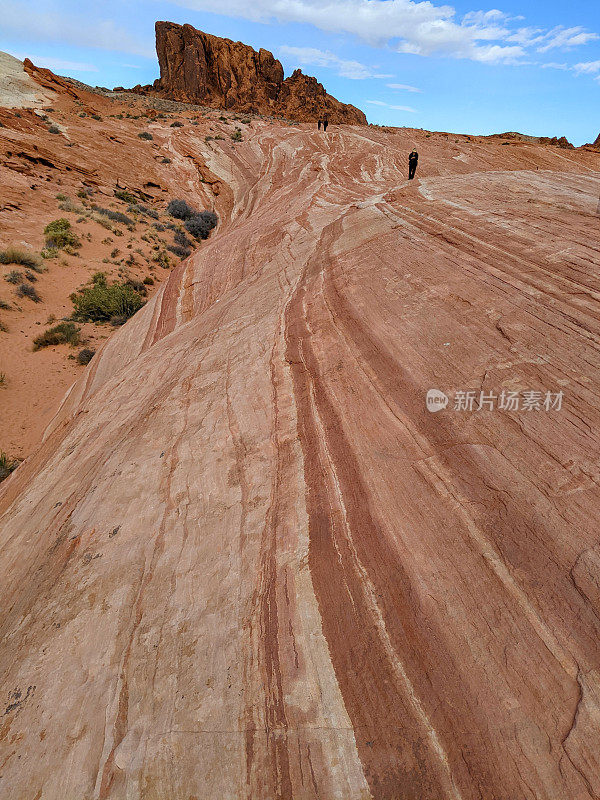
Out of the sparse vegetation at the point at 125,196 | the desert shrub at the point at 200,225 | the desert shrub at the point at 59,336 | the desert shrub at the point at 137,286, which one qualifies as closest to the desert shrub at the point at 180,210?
the desert shrub at the point at 200,225

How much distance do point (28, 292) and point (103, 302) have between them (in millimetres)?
2557

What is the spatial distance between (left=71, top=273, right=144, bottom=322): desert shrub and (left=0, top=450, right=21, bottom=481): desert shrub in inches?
290

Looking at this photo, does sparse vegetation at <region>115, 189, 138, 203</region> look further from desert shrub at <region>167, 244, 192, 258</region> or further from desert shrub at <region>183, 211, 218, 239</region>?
desert shrub at <region>167, 244, 192, 258</region>

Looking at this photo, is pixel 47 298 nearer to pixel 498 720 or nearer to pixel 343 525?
pixel 343 525

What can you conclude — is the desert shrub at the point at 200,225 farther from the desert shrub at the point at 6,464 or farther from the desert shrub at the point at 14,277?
the desert shrub at the point at 6,464

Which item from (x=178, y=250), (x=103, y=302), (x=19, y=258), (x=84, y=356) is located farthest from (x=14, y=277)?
(x=178, y=250)

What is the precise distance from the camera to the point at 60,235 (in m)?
18.8

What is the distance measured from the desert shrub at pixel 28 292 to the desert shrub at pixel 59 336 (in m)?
1.71

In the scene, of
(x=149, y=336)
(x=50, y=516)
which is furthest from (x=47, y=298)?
(x=50, y=516)

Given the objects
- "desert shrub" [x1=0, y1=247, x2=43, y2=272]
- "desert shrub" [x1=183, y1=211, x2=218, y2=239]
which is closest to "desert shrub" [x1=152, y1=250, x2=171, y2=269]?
"desert shrub" [x1=183, y1=211, x2=218, y2=239]

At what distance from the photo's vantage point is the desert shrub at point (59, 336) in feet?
45.0

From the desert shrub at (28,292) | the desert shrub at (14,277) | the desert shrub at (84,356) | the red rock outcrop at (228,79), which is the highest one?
the red rock outcrop at (228,79)

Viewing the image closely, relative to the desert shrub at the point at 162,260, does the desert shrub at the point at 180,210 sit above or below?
above

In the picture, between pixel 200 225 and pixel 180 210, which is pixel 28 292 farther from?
pixel 180 210
